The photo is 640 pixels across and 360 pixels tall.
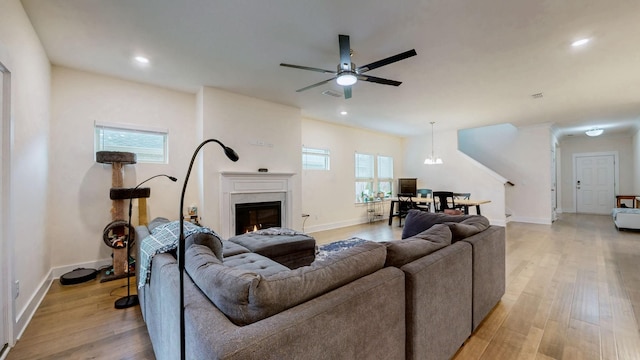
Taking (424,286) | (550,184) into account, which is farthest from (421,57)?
(550,184)

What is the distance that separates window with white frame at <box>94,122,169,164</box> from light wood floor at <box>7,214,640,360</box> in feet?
6.03

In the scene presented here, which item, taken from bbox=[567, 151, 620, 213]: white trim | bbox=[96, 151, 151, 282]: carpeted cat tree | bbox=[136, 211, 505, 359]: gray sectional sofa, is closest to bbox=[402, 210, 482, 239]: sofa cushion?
bbox=[136, 211, 505, 359]: gray sectional sofa

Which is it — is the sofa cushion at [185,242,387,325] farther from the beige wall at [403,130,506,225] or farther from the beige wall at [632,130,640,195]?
the beige wall at [632,130,640,195]

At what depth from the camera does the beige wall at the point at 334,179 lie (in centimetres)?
630

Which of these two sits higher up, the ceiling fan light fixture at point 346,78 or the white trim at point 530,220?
the ceiling fan light fixture at point 346,78

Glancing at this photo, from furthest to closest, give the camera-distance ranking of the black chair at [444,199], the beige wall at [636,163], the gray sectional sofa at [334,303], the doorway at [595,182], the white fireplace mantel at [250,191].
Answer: the doorway at [595,182], the beige wall at [636,163], the black chair at [444,199], the white fireplace mantel at [250,191], the gray sectional sofa at [334,303]

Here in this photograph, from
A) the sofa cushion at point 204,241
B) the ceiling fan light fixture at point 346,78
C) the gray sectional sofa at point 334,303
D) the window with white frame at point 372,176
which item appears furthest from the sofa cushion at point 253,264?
the window with white frame at point 372,176

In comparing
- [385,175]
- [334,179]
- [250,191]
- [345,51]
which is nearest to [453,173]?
[385,175]

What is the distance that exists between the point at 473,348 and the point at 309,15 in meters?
3.02

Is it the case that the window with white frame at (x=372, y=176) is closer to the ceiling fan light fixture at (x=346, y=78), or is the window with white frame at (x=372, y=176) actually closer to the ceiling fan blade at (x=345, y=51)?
the ceiling fan light fixture at (x=346, y=78)

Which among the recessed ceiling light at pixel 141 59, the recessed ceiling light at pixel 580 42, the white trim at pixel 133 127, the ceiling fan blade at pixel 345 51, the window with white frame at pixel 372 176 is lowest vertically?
the window with white frame at pixel 372 176

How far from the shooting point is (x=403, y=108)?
5.39 m

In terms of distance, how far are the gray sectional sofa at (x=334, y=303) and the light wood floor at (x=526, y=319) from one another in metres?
0.35

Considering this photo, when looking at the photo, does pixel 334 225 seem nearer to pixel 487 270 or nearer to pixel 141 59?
pixel 487 270
